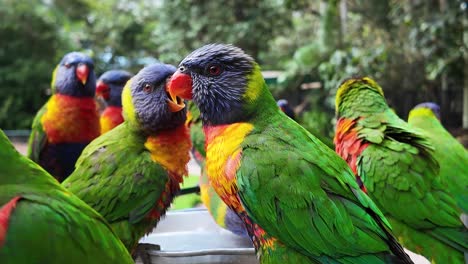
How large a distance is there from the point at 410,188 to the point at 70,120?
82.3 inches

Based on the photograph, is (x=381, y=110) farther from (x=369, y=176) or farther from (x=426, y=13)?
(x=426, y=13)

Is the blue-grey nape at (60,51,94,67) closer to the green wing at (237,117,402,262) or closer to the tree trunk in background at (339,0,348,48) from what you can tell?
the green wing at (237,117,402,262)

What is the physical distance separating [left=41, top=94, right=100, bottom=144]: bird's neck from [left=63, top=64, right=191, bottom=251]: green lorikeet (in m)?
0.97

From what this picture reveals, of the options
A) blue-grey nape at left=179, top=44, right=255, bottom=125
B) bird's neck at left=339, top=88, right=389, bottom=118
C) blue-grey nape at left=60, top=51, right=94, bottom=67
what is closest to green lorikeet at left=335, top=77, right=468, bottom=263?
bird's neck at left=339, top=88, right=389, bottom=118

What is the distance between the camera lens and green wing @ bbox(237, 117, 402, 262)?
1.37 metres

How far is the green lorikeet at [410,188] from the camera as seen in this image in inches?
74.6

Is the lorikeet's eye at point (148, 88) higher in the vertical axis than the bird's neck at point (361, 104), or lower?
higher

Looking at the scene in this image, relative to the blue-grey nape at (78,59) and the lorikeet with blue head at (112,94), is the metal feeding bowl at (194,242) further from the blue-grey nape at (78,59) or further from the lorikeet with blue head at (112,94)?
the blue-grey nape at (78,59)

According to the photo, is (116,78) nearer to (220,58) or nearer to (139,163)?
(139,163)

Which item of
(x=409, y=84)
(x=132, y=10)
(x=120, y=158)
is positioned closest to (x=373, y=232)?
(x=120, y=158)

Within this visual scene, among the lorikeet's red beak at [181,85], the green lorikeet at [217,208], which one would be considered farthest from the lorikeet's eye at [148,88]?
the green lorikeet at [217,208]

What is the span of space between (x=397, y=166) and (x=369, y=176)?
0.13 metres

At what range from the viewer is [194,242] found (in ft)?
6.27

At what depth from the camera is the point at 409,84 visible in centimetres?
893
